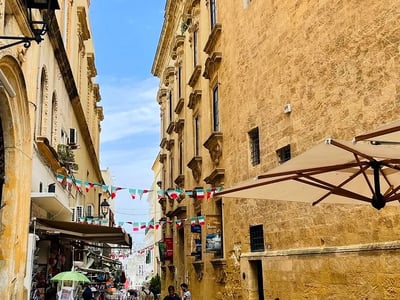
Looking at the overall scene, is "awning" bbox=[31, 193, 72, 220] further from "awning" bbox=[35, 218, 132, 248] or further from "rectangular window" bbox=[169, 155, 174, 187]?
"rectangular window" bbox=[169, 155, 174, 187]

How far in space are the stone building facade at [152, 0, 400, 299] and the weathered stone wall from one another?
0.08ft

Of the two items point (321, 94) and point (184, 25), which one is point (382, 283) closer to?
point (321, 94)

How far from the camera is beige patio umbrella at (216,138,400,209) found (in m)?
4.35

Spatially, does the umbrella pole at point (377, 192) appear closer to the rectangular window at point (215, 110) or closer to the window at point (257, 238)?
the window at point (257, 238)

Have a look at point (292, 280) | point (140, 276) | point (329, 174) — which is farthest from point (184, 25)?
point (140, 276)

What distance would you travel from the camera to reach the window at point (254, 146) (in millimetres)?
13031

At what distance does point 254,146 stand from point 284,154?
1.91 metres

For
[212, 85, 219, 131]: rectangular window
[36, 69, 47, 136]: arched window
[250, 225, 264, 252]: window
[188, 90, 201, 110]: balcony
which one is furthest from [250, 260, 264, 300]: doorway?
[188, 90, 201, 110]: balcony

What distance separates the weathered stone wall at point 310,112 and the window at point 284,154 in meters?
0.15

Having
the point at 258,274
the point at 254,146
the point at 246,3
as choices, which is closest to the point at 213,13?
the point at 246,3

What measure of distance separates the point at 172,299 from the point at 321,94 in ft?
18.8

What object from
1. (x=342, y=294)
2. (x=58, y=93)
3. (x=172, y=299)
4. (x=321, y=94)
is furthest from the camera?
(x=58, y=93)

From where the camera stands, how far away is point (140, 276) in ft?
271

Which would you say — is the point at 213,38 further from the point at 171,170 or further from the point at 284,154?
the point at 171,170
